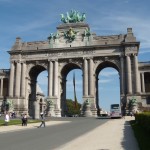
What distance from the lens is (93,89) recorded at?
8469 cm

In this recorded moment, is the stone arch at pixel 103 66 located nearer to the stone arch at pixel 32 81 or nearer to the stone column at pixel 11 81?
the stone arch at pixel 32 81

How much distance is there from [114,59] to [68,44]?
15565 millimetres

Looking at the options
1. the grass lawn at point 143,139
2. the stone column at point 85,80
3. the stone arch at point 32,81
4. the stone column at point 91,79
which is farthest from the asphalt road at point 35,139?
the stone arch at point 32,81

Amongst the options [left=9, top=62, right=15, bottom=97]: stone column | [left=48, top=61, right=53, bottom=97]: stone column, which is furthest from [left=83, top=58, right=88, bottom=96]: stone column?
[left=9, top=62, right=15, bottom=97]: stone column

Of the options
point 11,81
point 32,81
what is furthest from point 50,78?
point 11,81

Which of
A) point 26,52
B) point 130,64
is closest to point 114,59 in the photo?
point 130,64

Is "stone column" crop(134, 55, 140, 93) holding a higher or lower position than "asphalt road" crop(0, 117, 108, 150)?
higher

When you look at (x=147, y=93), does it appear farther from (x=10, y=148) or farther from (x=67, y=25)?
(x=10, y=148)

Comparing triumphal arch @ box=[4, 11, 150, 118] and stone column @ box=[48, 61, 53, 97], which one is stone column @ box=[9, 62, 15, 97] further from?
stone column @ box=[48, 61, 53, 97]

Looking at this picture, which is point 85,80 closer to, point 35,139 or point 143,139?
point 35,139

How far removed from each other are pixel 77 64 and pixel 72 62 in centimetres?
173

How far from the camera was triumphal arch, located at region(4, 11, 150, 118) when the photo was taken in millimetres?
83750

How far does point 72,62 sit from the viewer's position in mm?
89938

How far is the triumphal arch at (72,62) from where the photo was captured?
83750mm
